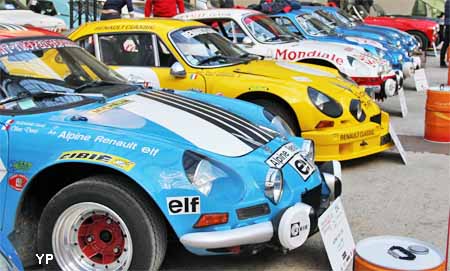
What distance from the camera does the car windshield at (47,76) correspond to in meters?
4.11

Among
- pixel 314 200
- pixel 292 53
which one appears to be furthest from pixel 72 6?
pixel 314 200

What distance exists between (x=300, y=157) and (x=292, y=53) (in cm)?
530

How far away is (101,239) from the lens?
145 inches

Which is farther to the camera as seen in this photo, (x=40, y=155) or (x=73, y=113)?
(x=73, y=113)

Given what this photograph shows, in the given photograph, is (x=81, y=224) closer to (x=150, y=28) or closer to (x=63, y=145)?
(x=63, y=145)

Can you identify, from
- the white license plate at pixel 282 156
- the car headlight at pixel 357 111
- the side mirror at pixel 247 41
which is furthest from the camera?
the side mirror at pixel 247 41

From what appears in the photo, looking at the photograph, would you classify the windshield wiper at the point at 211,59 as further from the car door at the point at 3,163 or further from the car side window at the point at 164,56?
the car door at the point at 3,163

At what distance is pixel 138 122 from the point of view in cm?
387

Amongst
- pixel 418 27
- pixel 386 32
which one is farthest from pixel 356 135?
pixel 418 27

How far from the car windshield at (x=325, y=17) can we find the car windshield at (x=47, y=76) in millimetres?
8073

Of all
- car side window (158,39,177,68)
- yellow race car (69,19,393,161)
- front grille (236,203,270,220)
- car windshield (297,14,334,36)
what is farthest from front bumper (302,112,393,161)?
car windshield (297,14,334,36)

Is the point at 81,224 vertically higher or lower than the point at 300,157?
lower

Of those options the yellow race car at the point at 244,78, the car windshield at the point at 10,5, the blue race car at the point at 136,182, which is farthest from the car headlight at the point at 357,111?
the car windshield at the point at 10,5

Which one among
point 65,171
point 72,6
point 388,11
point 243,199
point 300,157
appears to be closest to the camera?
point 243,199
